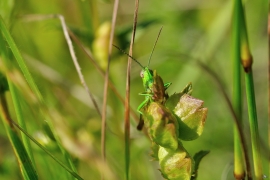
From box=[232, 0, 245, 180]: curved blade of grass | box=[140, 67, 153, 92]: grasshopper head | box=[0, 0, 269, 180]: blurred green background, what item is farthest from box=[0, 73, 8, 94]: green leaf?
box=[232, 0, 245, 180]: curved blade of grass

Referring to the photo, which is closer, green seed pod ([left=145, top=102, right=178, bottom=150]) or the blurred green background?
green seed pod ([left=145, top=102, right=178, bottom=150])

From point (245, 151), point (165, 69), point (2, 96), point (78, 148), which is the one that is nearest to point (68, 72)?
point (165, 69)

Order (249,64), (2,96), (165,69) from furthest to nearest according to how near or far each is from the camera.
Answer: (165,69) < (2,96) < (249,64)

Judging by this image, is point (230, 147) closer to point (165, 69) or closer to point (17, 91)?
point (165, 69)

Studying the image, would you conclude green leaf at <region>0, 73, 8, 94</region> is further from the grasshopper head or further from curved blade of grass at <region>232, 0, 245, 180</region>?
curved blade of grass at <region>232, 0, 245, 180</region>

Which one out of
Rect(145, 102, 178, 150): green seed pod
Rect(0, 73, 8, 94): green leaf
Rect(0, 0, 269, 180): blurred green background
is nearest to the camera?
Rect(145, 102, 178, 150): green seed pod

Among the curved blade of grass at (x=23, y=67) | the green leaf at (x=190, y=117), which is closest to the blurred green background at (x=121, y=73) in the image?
the curved blade of grass at (x=23, y=67)

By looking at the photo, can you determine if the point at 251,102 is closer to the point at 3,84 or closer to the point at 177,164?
the point at 177,164

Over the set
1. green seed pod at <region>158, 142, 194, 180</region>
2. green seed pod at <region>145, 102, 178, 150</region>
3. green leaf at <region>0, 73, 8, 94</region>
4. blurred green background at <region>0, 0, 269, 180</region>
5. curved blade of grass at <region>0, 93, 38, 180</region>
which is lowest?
green seed pod at <region>158, 142, 194, 180</region>
